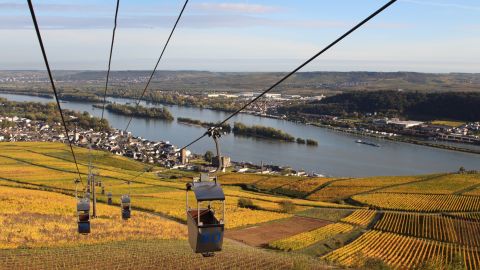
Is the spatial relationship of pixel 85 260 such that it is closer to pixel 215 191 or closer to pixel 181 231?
pixel 181 231

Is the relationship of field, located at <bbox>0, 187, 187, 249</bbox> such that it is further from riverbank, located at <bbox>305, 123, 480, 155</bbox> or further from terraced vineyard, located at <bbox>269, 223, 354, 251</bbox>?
riverbank, located at <bbox>305, 123, 480, 155</bbox>

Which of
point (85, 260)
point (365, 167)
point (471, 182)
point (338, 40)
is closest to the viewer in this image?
point (338, 40)

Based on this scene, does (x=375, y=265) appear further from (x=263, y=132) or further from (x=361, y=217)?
(x=263, y=132)

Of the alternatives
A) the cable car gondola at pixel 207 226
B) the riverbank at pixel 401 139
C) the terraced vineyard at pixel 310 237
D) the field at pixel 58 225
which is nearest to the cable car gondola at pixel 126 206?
the field at pixel 58 225

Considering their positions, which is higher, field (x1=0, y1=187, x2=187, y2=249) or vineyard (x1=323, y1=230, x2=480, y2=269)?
field (x1=0, y1=187, x2=187, y2=249)

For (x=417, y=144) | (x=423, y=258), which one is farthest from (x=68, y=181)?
(x=417, y=144)

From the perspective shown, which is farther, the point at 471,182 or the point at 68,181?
the point at 471,182

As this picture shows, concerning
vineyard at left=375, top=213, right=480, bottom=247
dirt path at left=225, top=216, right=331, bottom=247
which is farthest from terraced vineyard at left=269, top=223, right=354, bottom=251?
vineyard at left=375, top=213, right=480, bottom=247
